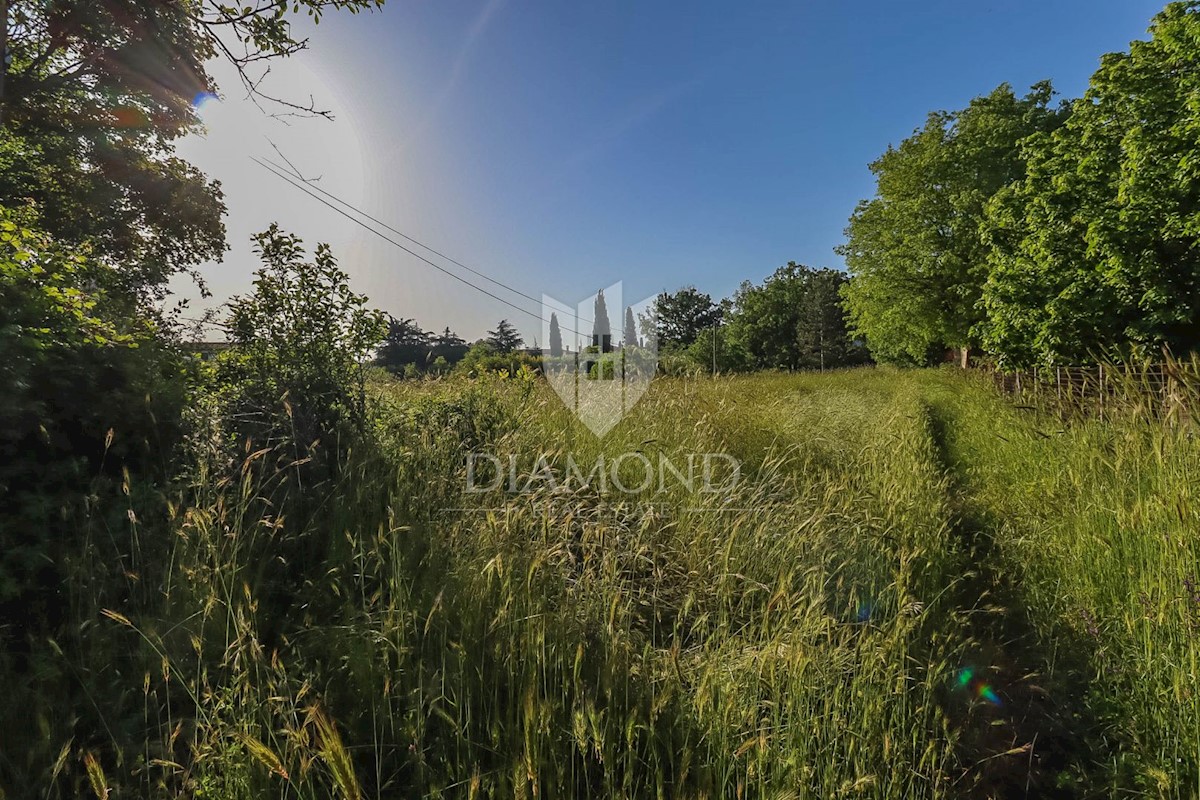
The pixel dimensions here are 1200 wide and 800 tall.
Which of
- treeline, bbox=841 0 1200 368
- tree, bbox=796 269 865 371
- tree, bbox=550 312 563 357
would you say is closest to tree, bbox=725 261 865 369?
tree, bbox=796 269 865 371

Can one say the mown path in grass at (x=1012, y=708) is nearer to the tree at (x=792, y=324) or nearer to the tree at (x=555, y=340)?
the tree at (x=555, y=340)

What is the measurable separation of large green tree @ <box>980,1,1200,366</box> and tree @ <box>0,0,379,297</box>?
1316 centimetres

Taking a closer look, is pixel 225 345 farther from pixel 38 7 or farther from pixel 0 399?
pixel 38 7

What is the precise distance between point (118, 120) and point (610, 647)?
1150 centimetres

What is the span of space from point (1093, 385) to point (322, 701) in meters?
5.49

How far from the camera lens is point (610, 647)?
1.60 meters

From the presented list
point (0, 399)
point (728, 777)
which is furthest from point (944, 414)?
point (0, 399)

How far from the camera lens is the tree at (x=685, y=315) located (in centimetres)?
5919

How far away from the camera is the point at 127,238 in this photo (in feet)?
27.5

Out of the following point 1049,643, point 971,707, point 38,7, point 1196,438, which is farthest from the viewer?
point 38,7

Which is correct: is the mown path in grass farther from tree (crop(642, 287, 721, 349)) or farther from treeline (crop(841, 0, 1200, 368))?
tree (crop(642, 287, 721, 349))

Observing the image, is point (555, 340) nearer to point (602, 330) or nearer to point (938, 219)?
point (602, 330)

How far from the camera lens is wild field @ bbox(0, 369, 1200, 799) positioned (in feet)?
4.26

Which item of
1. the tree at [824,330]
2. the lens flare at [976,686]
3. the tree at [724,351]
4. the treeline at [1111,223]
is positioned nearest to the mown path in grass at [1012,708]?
the lens flare at [976,686]
